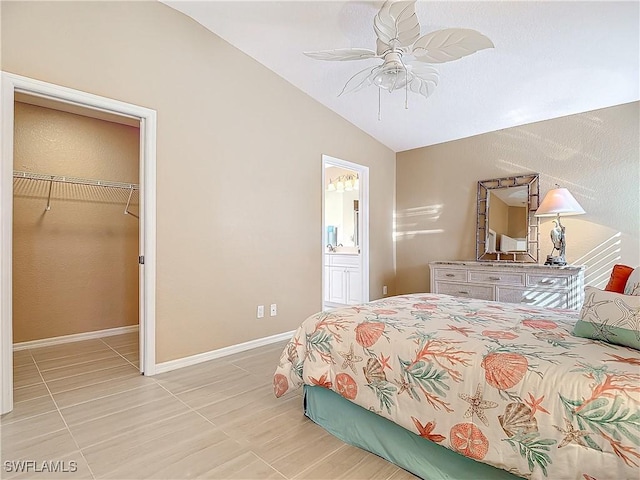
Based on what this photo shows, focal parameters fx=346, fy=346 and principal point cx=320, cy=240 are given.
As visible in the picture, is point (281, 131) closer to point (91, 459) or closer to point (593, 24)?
point (593, 24)

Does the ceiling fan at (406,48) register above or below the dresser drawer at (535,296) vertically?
above

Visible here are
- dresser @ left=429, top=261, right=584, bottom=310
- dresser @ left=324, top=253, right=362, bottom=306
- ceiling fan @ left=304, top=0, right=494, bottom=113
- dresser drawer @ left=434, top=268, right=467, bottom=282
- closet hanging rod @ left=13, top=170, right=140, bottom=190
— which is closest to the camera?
ceiling fan @ left=304, top=0, right=494, bottom=113

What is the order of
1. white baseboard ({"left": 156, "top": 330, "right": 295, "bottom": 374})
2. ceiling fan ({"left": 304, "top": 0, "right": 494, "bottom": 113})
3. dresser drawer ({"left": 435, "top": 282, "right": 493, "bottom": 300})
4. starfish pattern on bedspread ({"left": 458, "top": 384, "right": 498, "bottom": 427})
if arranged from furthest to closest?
1. dresser drawer ({"left": 435, "top": 282, "right": 493, "bottom": 300})
2. white baseboard ({"left": 156, "top": 330, "right": 295, "bottom": 374})
3. ceiling fan ({"left": 304, "top": 0, "right": 494, "bottom": 113})
4. starfish pattern on bedspread ({"left": 458, "top": 384, "right": 498, "bottom": 427})

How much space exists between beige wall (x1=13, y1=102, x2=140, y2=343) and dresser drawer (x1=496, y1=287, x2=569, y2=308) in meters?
4.36

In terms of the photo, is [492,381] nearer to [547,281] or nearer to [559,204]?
[547,281]

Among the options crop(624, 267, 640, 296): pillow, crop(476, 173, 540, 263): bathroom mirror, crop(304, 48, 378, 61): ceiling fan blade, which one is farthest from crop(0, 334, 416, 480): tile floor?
crop(476, 173, 540, 263): bathroom mirror

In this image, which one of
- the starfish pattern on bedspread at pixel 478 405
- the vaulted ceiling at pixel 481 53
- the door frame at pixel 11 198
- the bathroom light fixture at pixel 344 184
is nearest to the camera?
→ the starfish pattern on bedspread at pixel 478 405

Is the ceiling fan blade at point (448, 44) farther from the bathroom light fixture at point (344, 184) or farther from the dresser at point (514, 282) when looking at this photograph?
the bathroom light fixture at point (344, 184)

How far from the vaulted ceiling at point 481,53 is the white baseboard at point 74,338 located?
11.4 feet

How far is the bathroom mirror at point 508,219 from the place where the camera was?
13.3 feet

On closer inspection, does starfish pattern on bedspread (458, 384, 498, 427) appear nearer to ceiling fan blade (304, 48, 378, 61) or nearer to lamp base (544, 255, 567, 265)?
ceiling fan blade (304, 48, 378, 61)

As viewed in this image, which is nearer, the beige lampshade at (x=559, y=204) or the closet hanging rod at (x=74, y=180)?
the closet hanging rod at (x=74, y=180)

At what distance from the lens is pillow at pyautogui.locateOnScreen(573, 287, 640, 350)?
52.6 inches

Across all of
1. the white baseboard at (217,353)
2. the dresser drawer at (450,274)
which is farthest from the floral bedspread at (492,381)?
the dresser drawer at (450,274)
